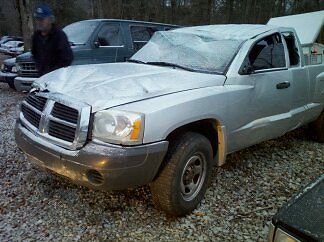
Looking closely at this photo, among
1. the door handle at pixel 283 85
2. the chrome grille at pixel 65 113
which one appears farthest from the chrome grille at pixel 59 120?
the door handle at pixel 283 85

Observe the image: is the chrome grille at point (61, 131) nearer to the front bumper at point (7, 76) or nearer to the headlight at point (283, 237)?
the headlight at point (283, 237)

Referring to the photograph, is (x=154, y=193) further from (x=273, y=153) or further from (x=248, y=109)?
(x=273, y=153)

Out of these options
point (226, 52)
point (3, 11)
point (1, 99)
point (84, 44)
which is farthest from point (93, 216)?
point (3, 11)

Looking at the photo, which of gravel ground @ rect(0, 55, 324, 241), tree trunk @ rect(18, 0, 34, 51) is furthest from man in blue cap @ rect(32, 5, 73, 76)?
tree trunk @ rect(18, 0, 34, 51)

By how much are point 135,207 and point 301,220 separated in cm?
188

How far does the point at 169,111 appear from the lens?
8.75 feet

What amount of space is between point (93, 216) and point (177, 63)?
1876mm

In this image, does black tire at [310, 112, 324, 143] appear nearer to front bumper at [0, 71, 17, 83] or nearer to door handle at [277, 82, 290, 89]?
door handle at [277, 82, 290, 89]

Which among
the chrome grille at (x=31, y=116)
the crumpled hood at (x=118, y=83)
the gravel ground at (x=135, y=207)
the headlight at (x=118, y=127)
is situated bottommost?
the gravel ground at (x=135, y=207)

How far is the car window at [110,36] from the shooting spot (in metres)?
7.79

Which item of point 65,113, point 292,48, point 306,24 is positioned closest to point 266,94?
point 292,48

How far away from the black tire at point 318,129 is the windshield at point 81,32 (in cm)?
512

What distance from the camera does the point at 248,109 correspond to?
11.6 ft

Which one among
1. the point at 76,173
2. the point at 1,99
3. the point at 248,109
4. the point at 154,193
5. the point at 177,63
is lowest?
the point at 1,99
